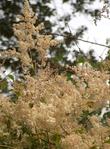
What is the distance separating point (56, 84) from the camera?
1.28 m

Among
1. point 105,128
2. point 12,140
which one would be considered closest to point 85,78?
point 105,128

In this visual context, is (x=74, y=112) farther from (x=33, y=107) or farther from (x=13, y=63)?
(x=13, y=63)

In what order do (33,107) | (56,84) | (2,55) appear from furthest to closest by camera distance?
(2,55), (56,84), (33,107)

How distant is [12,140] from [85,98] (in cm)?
26

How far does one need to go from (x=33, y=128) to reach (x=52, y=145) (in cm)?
10

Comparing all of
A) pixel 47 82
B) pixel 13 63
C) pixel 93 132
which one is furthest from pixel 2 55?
pixel 13 63

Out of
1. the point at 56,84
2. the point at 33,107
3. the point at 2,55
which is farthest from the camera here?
the point at 2,55

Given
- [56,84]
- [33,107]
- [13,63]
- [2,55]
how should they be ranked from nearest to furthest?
[33,107] → [56,84] → [2,55] → [13,63]

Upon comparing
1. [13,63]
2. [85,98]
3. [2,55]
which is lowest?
[85,98]

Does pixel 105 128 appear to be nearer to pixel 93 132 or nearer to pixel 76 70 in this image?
pixel 93 132

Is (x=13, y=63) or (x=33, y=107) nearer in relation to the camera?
(x=33, y=107)

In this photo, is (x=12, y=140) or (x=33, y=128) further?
(x=12, y=140)

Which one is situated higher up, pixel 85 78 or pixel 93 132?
pixel 85 78

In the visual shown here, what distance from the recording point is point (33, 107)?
1175mm
